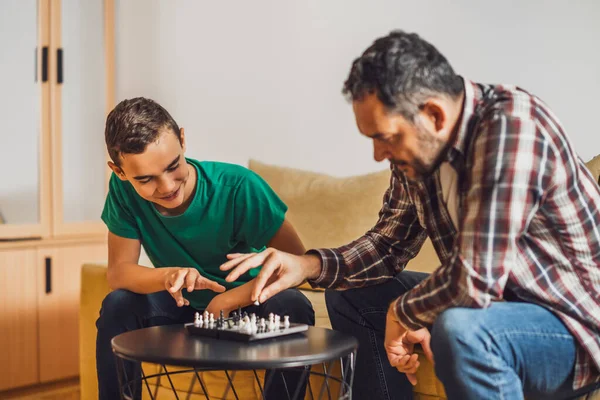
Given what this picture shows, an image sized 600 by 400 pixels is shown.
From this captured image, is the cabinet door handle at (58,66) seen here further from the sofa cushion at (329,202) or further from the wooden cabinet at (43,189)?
the sofa cushion at (329,202)

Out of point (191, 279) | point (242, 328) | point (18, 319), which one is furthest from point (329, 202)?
point (18, 319)

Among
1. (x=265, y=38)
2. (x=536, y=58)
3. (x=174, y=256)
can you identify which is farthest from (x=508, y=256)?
(x=265, y=38)

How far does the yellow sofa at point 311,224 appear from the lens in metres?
2.09

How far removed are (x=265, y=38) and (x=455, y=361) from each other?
2.00 m

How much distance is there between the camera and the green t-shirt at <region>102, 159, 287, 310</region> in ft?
6.07

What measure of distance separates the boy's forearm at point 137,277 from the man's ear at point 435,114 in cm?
71

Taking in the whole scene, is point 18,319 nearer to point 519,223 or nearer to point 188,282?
point 188,282

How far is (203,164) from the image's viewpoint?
192cm

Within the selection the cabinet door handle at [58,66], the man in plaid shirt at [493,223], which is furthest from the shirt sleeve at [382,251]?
the cabinet door handle at [58,66]

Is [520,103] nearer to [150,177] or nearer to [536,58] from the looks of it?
[150,177]

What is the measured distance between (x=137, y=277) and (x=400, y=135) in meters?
0.82

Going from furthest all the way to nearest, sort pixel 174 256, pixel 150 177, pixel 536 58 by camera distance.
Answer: pixel 536 58 → pixel 174 256 → pixel 150 177

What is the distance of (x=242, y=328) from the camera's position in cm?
136

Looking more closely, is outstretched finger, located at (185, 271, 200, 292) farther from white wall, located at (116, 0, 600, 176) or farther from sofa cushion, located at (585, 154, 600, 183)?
white wall, located at (116, 0, 600, 176)
